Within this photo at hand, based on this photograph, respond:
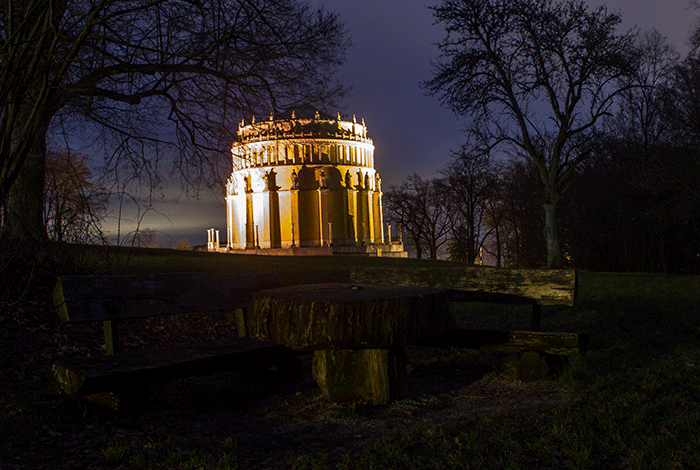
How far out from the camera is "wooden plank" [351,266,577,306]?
240 inches

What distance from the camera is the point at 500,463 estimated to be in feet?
11.3

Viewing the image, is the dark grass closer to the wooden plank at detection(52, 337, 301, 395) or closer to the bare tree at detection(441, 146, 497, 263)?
the wooden plank at detection(52, 337, 301, 395)

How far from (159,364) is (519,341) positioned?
3.32m

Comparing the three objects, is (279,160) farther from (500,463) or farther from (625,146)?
(500,463)

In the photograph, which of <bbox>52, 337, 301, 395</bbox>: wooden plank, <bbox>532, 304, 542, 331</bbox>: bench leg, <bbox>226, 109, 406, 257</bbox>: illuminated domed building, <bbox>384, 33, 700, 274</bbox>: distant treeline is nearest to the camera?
<bbox>52, 337, 301, 395</bbox>: wooden plank

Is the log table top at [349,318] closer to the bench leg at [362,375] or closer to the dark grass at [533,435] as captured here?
the bench leg at [362,375]

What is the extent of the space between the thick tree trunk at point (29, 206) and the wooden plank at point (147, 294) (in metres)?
3.40

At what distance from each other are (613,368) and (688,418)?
72.7 inches

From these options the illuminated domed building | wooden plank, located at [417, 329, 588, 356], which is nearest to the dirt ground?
wooden plank, located at [417, 329, 588, 356]

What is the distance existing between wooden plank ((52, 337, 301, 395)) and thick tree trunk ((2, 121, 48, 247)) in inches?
164

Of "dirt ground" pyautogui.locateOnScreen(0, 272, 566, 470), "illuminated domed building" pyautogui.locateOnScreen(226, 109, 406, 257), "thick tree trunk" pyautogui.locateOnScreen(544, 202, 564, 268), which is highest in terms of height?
"illuminated domed building" pyautogui.locateOnScreen(226, 109, 406, 257)

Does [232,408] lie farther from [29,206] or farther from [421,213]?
[421,213]

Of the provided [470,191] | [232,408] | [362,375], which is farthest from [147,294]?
[470,191]

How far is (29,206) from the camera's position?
888 cm
